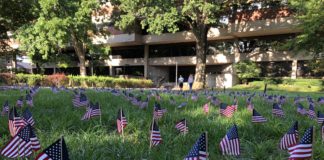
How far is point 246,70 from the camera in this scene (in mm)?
31094

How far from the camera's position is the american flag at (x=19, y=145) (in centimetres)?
258

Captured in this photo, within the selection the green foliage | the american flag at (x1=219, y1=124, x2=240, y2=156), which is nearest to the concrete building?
the green foliage

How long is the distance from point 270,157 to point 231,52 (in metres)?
33.1

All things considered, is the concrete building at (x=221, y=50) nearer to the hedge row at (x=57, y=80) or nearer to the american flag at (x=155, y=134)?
the hedge row at (x=57, y=80)

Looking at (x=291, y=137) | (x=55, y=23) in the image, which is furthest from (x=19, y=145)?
(x=55, y=23)

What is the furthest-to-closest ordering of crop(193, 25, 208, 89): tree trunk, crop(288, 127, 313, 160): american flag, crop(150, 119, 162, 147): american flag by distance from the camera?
crop(193, 25, 208, 89): tree trunk
crop(150, 119, 162, 147): american flag
crop(288, 127, 313, 160): american flag

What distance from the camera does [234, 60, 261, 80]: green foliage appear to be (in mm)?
30719

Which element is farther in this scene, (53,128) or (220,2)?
(220,2)

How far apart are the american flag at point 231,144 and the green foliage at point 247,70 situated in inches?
1122

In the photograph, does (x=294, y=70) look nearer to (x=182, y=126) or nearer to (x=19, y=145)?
(x=182, y=126)

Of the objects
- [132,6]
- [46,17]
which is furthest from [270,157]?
[46,17]

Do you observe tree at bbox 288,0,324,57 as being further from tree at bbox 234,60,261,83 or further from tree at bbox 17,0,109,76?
tree at bbox 17,0,109,76

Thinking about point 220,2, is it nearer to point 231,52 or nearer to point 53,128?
point 231,52

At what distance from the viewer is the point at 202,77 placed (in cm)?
2641
